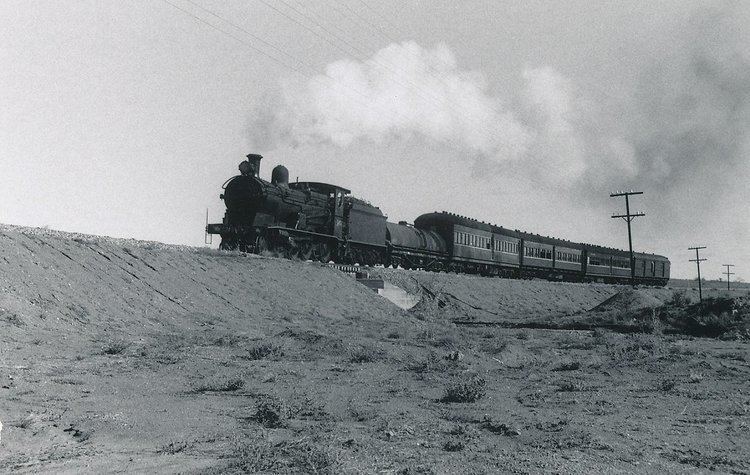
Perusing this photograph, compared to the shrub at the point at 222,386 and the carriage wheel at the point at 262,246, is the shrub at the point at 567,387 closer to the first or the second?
the shrub at the point at 222,386

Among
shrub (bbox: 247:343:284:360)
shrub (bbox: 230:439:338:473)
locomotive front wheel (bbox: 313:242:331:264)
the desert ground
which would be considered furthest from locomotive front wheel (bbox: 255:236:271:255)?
shrub (bbox: 230:439:338:473)

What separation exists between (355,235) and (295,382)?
1768 centimetres

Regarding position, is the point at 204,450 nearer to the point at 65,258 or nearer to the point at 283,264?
the point at 65,258

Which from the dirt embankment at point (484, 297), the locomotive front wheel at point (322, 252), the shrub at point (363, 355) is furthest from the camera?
the dirt embankment at point (484, 297)

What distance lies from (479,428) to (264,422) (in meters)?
2.77

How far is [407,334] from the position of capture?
56.9ft

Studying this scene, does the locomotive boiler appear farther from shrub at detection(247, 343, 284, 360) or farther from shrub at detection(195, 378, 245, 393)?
shrub at detection(195, 378, 245, 393)

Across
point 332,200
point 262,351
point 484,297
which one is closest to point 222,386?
point 262,351

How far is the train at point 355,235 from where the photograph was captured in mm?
22406

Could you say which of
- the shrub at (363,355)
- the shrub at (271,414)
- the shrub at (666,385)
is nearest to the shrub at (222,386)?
the shrub at (271,414)

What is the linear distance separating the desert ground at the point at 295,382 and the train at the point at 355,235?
1.94 meters

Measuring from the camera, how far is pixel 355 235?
27.3 metres

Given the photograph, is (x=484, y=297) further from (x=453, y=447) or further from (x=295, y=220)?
(x=453, y=447)

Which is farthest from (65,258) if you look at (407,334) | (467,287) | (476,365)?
(467,287)
